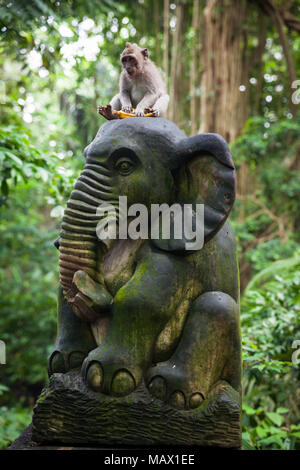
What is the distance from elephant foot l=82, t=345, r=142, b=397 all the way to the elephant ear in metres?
0.56

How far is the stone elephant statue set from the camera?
79.7 inches

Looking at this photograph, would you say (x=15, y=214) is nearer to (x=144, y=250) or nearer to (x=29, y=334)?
(x=29, y=334)

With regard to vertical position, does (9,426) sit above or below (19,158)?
below

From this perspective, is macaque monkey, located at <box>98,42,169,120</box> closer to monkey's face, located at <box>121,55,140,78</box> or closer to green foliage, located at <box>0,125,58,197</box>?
monkey's face, located at <box>121,55,140,78</box>

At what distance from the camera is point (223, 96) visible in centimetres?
737

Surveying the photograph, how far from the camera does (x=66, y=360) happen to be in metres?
2.21

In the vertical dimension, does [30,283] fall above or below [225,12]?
below

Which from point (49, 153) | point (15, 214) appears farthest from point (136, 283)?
point (15, 214)

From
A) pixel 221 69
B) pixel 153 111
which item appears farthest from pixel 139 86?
pixel 221 69

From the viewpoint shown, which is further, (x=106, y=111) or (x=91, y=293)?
(x=106, y=111)

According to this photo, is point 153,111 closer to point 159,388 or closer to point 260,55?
point 159,388

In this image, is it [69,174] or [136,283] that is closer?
[136,283]

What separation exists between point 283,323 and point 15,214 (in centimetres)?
588

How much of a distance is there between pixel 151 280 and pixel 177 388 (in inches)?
19.1
